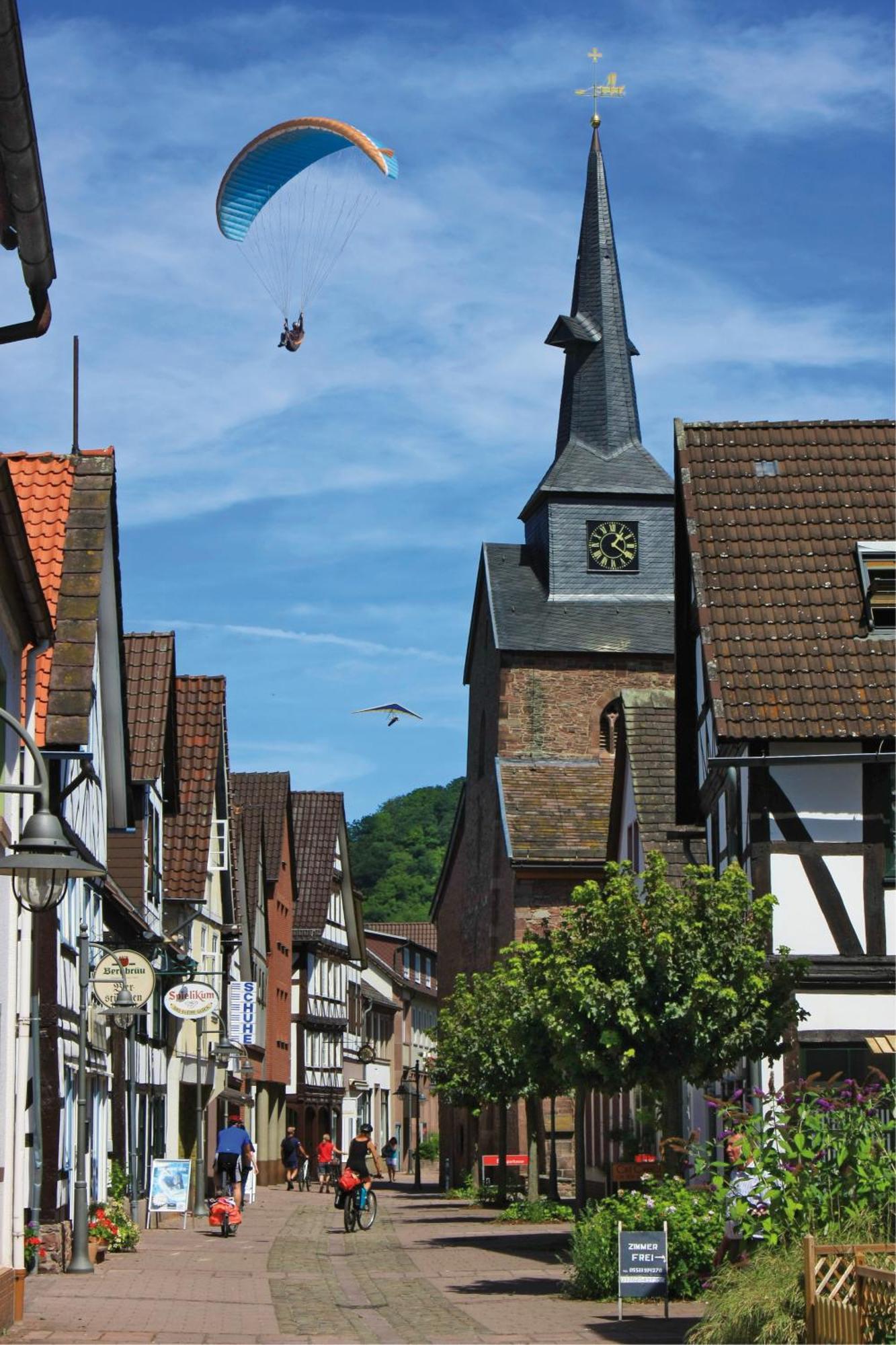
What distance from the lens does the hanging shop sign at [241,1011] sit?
4253 cm

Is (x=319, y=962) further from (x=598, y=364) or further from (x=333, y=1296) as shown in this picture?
(x=333, y=1296)

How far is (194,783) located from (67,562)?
14.9m

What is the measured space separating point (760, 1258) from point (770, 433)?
37.4 ft

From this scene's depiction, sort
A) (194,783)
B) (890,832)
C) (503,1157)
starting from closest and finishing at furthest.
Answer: (890,832), (194,783), (503,1157)

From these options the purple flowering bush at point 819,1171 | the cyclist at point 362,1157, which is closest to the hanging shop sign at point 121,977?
the cyclist at point 362,1157

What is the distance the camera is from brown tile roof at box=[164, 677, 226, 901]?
3244 cm

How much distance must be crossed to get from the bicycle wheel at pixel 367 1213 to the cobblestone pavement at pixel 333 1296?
1.48 feet

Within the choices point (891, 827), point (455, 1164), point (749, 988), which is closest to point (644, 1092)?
point (749, 988)

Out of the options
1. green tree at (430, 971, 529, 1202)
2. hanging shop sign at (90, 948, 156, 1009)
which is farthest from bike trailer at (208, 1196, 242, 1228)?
hanging shop sign at (90, 948, 156, 1009)

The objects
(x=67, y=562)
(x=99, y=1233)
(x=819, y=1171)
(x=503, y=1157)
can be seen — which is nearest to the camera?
(x=819, y=1171)

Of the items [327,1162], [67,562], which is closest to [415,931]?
[327,1162]

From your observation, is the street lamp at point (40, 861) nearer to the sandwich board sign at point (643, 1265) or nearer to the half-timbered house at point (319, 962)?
the sandwich board sign at point (643, 1265)

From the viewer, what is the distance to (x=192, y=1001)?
83.0 ft

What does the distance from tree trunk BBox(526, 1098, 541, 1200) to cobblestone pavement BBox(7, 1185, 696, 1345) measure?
484 cm
